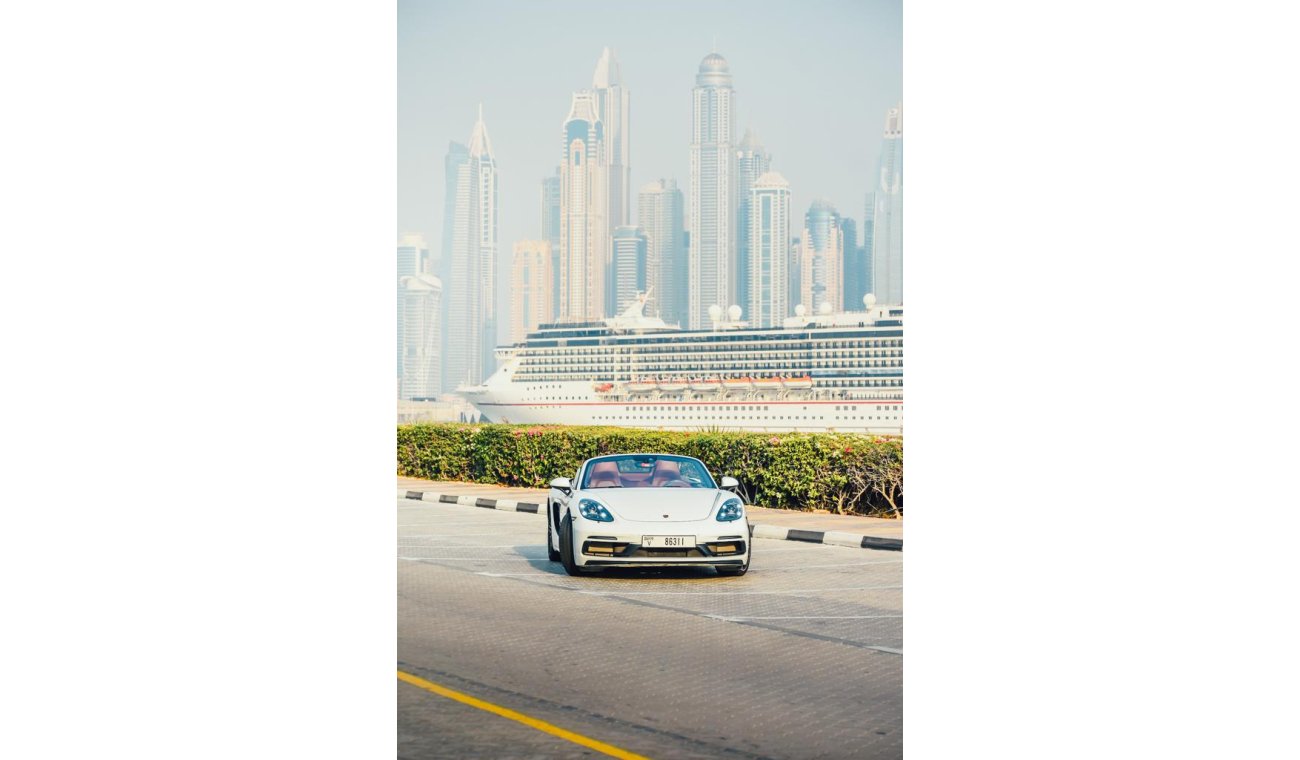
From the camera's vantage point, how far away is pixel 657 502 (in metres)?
7.07

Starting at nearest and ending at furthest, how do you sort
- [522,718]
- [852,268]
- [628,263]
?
[522,718] < [852,268] < [628,263]

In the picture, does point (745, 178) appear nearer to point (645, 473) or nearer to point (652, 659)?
point (645, 473)

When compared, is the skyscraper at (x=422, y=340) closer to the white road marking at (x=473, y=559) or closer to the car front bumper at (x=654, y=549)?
the white road marking at (x=473, y=559)

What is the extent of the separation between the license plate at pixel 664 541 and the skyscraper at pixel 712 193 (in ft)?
58.1

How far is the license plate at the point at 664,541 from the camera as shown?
6.92m

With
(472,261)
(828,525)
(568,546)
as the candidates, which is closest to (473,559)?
(568,546)

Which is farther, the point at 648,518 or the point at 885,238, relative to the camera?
the point at 885,238

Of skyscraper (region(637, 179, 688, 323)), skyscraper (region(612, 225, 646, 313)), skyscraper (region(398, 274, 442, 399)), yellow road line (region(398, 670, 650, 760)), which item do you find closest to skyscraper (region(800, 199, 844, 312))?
skyscraper (region(637, 179, 688, 323))

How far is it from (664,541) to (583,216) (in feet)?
117

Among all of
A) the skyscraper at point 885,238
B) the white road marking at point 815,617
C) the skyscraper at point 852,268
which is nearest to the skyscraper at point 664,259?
the skyscraper at point 852,268
